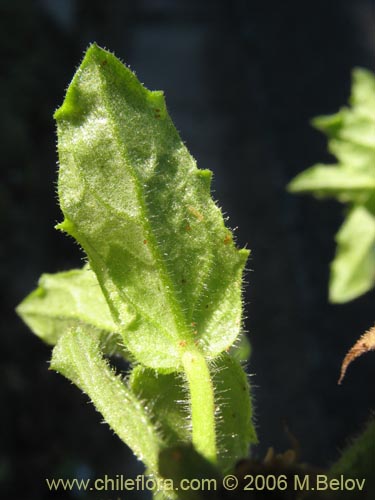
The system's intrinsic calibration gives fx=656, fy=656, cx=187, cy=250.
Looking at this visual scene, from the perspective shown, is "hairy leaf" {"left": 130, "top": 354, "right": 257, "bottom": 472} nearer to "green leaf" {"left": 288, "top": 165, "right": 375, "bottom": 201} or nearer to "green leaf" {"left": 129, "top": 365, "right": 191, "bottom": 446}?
"green leaf" {"left": 129, "top": 365, "right": 191, "bottom": 446}

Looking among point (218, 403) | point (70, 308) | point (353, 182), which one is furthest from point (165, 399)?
point (353, 182)

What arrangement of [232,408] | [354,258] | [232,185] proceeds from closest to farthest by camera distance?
1. [232,408]
2. [354,258]
3. [232,185]

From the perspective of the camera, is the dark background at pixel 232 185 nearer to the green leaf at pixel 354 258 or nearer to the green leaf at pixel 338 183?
the green leaf at pixel 354 258

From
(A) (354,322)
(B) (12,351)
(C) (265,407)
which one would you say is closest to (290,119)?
(A) (354,322)

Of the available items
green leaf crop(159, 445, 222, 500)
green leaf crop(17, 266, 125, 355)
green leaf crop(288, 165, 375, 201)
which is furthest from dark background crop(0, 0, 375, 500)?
green leaf crop(159, 445, 222, 500)

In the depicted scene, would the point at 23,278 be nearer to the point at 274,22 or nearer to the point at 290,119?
the point at 290,119

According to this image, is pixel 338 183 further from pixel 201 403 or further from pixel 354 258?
pixel 201 403
